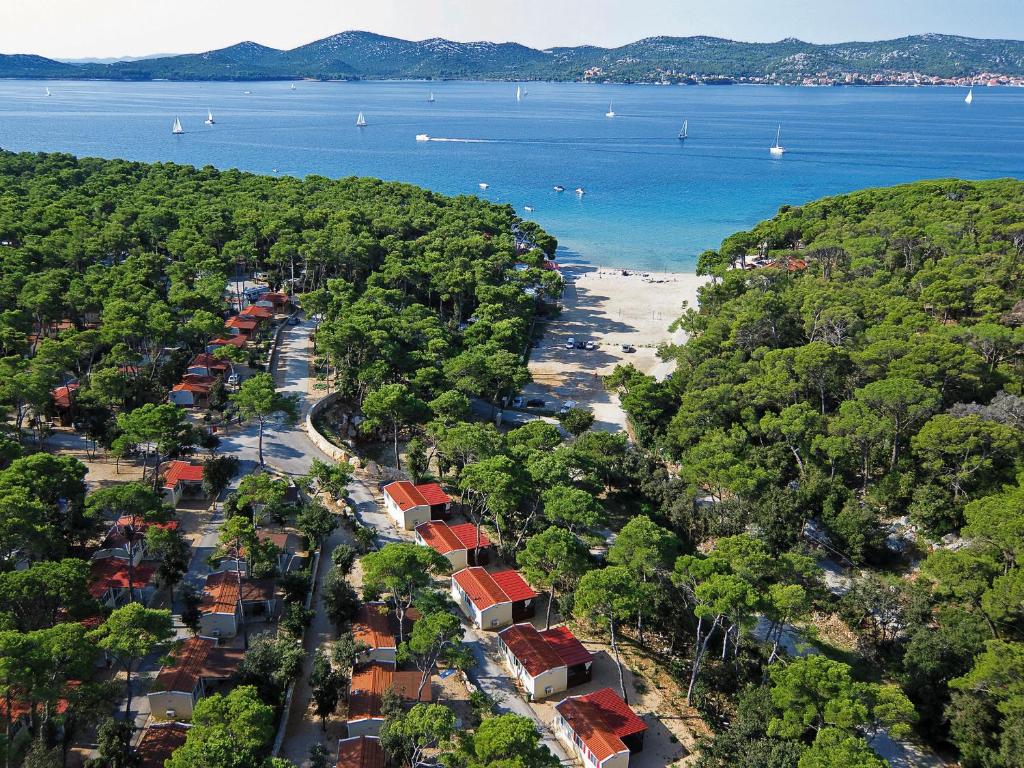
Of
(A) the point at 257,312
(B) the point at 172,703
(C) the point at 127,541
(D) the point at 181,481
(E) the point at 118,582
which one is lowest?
(B) the point at 172,703

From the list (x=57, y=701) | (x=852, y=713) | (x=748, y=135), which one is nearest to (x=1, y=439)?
(x=57, y=701)

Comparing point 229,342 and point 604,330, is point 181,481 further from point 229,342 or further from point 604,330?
point 604,330

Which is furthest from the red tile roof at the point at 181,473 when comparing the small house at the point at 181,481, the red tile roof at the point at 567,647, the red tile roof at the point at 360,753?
the red tile roof at the point at 567,647

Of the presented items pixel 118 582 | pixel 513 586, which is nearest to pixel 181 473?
pixel 118 582

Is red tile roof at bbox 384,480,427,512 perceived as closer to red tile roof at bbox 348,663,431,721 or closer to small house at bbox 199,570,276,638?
small house at bbox 199,570,276,638

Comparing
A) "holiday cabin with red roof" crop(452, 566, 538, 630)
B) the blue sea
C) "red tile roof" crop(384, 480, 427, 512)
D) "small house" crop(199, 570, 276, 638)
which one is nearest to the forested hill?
"holiday cabin with red roof" crop(452, 566, 538, 630)

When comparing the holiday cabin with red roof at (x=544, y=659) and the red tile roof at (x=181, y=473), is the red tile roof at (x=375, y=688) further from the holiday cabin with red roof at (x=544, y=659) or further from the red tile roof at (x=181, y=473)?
the red tile roof at (x=181, y=473)
